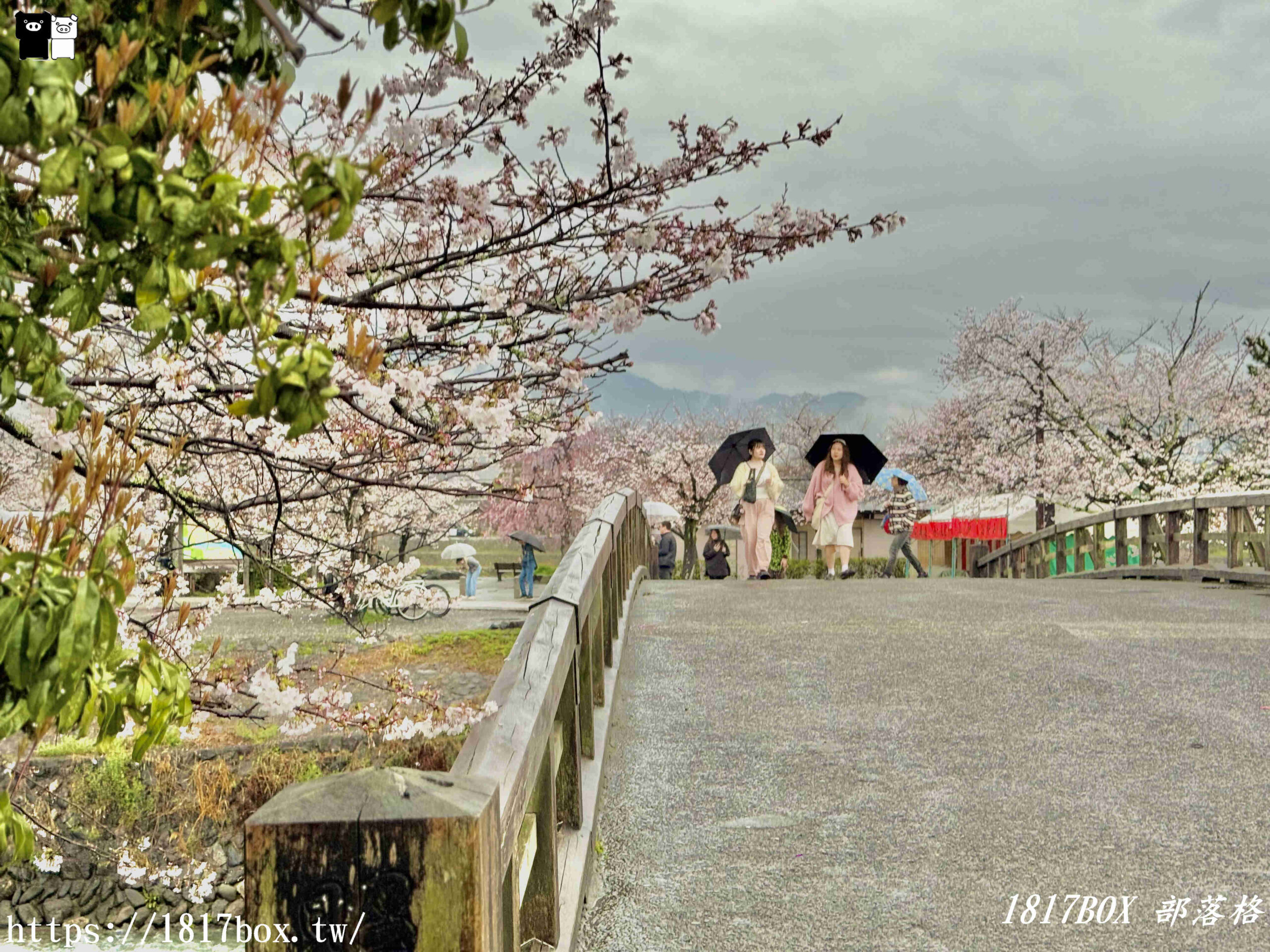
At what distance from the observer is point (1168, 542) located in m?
15.1

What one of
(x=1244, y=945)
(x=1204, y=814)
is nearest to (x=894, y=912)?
(x=1244, y=945)

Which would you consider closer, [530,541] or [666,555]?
[666,555]

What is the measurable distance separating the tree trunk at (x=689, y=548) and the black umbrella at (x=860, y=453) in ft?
52.6

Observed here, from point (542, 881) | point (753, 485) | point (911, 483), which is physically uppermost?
point (911, 483)

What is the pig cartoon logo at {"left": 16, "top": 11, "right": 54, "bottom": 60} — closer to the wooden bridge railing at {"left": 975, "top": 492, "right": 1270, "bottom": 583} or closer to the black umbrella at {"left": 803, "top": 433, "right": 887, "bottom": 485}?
the wooden bridge railing at {"left": 975, "top": 492, "right": 1270, "bottom": 583}

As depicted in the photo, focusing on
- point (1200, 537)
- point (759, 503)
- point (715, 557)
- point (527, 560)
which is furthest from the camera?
point (527, 560)

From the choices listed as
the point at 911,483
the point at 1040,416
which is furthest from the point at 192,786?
the point at 1040,416

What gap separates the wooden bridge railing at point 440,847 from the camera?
1.84 metres

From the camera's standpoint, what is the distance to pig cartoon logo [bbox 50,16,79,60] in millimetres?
1696

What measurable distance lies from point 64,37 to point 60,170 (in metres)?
0.46

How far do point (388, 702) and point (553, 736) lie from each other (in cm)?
1238

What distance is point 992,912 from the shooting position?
3932 mm

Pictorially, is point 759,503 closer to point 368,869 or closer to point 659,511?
point 368,869

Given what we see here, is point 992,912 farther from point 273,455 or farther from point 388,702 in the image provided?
point 388,702
